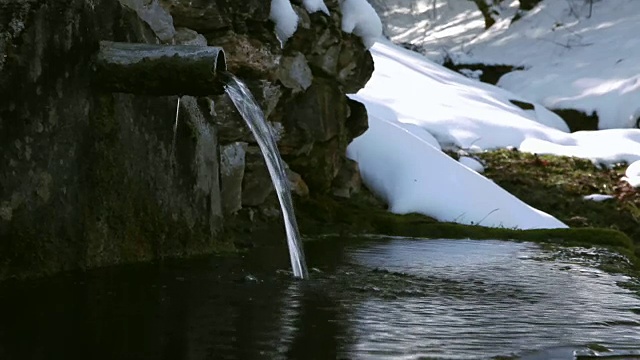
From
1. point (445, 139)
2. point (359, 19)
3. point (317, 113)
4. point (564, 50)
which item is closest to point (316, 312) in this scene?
point (317, 113)

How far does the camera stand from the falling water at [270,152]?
4676 mm

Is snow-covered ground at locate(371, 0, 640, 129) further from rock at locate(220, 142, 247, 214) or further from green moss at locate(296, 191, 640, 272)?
rock at locate(220, 142, 247, 214)

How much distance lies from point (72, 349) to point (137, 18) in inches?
112

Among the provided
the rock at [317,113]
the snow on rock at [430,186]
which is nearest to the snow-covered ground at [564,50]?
the snow on rock at [430,186]

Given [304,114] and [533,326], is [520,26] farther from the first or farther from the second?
[533,326]

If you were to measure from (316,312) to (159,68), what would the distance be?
67.0 inches

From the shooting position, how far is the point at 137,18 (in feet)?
16.8

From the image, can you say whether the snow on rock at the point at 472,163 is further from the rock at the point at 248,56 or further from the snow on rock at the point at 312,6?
the rock at the point at 248,56

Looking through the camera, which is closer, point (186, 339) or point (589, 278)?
point (186, 339)

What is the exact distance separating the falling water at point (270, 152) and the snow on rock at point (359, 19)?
329cm

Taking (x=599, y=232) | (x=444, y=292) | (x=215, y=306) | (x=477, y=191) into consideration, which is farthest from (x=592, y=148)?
(x=215, y=306)

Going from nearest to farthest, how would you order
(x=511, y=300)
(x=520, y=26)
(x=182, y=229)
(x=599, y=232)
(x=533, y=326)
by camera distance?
(x=533, y=326), (x=511, y=300), (x=182, y=229), (x=599, y=232), (x=520, y=26)

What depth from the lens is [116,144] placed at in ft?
15.6

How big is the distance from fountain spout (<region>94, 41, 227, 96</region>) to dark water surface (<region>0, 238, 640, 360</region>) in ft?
2.95
